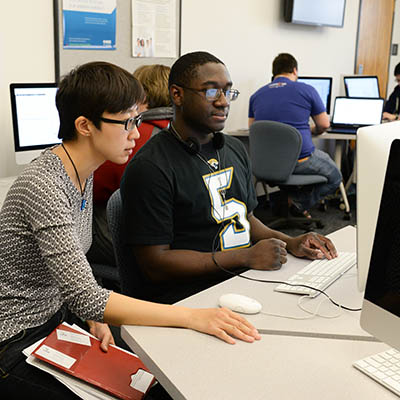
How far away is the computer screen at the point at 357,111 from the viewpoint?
4.59 meters

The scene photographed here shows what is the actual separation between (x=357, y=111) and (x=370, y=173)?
154 inches

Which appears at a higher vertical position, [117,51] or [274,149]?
[117,51]

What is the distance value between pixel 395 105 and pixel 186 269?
4.41 metres

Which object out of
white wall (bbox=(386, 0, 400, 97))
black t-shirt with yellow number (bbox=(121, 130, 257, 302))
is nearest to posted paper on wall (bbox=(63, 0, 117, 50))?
black t-shirt with yellow number (bbox=(121, 130, 257, 302))

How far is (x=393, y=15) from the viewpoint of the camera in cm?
597

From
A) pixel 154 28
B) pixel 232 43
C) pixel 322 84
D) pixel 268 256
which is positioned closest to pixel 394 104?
pixel 322 84

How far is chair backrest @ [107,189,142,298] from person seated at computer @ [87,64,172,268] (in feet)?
1.49

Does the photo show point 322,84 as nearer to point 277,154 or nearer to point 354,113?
point 354,113

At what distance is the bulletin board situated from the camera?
2.93 meters

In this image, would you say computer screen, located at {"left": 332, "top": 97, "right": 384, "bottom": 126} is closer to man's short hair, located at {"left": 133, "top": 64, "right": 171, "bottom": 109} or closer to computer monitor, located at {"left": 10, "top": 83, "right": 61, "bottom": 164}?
man's short hair, located at {"left": 133, "top": 64, "right": 171, "bottom": 109}

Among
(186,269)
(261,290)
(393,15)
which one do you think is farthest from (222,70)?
(393,15)

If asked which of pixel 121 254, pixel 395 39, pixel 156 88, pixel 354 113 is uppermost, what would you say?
pixel 395 39

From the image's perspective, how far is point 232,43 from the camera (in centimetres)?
419

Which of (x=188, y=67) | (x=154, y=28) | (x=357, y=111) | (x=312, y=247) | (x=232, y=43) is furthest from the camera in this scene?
(x=357, y=111)
